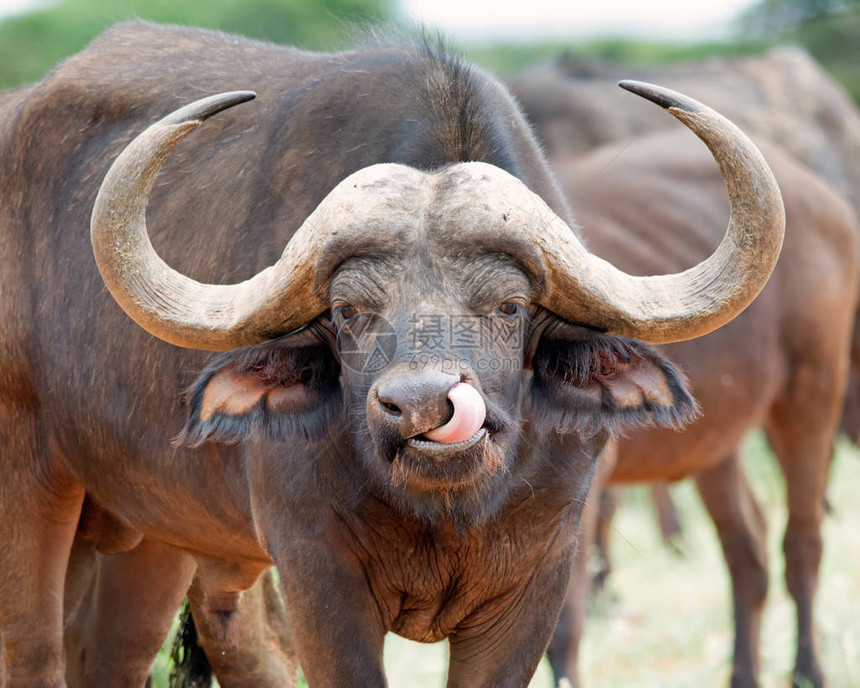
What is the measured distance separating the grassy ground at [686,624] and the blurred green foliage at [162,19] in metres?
8.71

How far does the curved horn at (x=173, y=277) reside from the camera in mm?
3607

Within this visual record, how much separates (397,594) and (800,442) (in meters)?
4.57

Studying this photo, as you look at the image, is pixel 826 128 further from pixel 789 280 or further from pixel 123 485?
pixel 123 485

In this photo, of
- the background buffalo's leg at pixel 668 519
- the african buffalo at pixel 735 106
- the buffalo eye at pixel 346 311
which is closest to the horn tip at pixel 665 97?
the buffalo eye at pixel 346 311

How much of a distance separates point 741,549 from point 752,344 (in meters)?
1.56

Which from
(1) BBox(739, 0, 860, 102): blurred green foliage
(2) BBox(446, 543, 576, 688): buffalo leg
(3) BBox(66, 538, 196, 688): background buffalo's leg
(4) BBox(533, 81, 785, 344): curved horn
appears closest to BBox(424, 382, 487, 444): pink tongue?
(4) BBox(533, 81, 785, 344): curved horn

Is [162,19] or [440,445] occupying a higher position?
[440,445]

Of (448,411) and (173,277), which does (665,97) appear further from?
(173,277)

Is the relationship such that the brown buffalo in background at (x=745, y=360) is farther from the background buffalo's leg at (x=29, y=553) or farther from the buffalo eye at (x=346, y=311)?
the buffalo eye at (x=346, y=311)

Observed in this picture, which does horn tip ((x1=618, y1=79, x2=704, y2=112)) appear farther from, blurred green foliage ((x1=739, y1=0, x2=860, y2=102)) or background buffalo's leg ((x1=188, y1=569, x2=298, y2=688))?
blurred green foliage ((x1=739, y1=0, x2=860, y2=102))

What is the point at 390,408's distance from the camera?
3.34m

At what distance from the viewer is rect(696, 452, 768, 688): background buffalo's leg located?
787cm

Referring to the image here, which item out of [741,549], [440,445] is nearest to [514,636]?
[440,445]

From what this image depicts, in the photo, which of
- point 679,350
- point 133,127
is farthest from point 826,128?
point 133,127
